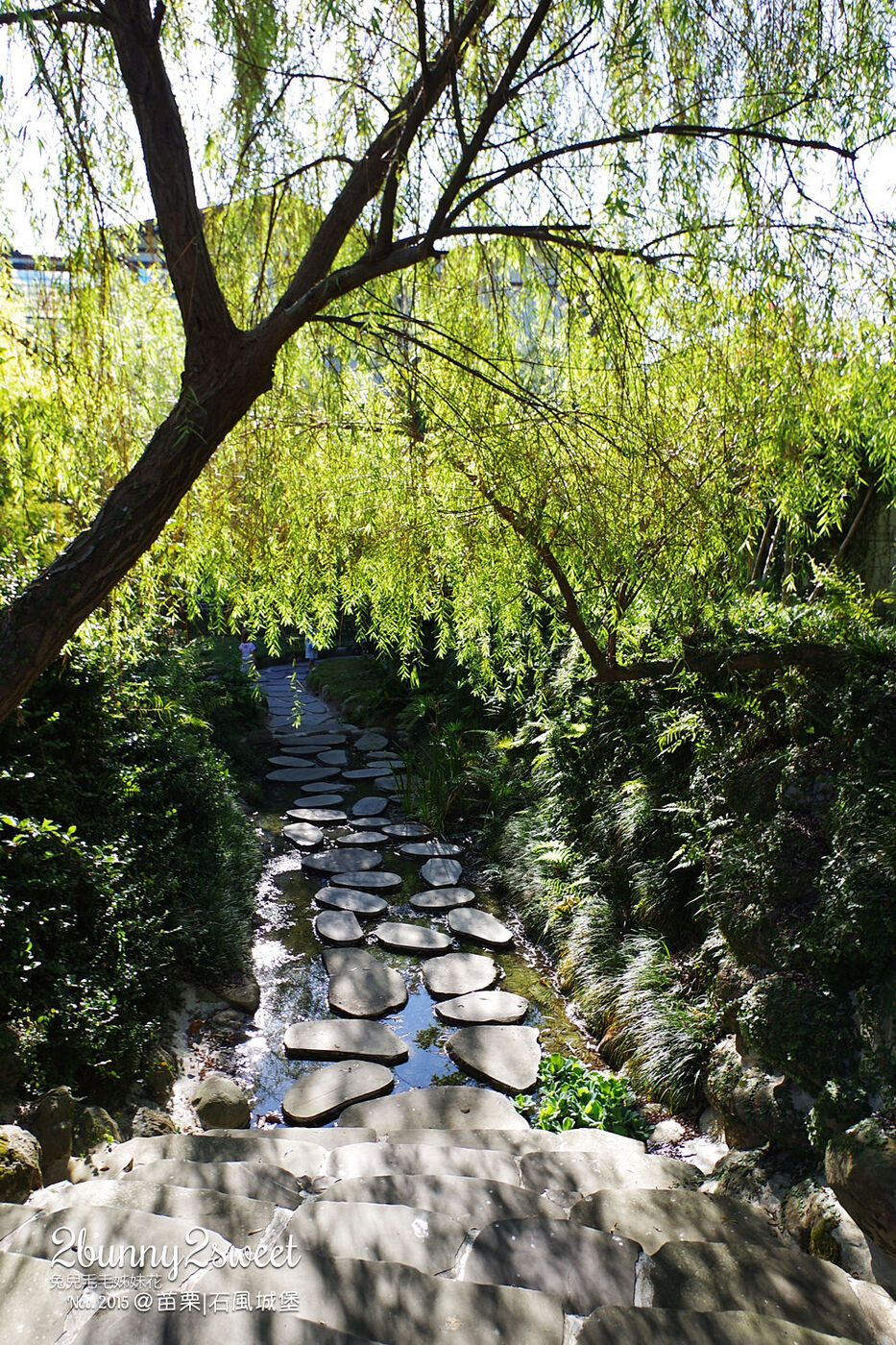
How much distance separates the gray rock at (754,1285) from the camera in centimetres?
202

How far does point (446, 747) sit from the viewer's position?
8.11 m

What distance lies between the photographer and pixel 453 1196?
2545 mm

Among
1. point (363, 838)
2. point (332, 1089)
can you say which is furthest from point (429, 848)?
point (332, 1089)

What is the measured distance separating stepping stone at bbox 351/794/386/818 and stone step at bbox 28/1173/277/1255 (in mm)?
5361

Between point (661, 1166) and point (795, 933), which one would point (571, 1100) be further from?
point (795, 933)

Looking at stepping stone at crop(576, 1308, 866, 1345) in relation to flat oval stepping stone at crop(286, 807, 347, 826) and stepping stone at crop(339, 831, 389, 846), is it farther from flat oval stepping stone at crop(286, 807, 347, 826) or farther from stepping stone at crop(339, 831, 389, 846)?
flat oval stepping stone at crop(286, 807, 347, 826)

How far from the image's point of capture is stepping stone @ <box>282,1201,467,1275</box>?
2.15 meters

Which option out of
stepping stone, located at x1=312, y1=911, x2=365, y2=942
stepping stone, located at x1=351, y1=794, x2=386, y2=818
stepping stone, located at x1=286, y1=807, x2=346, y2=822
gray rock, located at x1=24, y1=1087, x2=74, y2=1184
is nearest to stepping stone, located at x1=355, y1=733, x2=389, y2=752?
stepping stone, located at x1=351, y1=794, x2=386, y2=818

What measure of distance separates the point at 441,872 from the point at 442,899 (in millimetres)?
494

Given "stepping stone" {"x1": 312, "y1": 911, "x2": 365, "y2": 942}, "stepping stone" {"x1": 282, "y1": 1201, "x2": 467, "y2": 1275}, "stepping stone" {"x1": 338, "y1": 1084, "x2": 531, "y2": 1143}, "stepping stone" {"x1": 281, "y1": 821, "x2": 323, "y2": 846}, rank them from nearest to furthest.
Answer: "stepping stone" {"x1": 282, "y1": 1201, "x2": 467, "y2": 1275}, "stepping stone" {"x1": 338, "y1": 1084, "x2": 531, "y2": 1143}, "stepping stone" {"x1": 312, "y1": 911, "x2": 365, "y2": 942}, "stepping stone" {"x1": 281, "y1": 821, "x2": 323, "y2": 846}

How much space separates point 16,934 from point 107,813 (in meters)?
1.07

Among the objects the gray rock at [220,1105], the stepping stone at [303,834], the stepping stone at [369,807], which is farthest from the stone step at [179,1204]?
the stepping stone at [369,807]

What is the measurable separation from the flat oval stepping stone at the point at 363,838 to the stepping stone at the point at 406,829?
0.09 metres

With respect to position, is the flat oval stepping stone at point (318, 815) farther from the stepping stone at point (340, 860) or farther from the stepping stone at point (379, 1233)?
the stepping stone at point (379, 1233)
